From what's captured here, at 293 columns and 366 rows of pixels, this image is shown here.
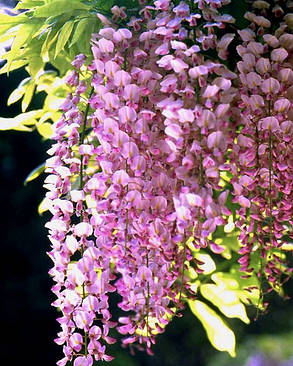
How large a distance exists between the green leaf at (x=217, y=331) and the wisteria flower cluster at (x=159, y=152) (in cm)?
25

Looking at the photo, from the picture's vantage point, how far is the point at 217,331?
0.91 meters

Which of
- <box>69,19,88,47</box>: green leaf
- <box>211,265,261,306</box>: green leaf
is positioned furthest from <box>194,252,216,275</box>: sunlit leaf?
<box>69,19,88,47</box>: green leaf

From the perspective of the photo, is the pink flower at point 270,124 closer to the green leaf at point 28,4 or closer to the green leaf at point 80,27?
the green leaf at point 80,27

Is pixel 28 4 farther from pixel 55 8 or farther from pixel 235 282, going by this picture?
pixel 235 282

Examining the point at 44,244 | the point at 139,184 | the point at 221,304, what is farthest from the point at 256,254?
the point at 44,244

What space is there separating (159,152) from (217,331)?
1.36ft

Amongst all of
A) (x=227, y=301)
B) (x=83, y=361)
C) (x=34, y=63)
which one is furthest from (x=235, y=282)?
(x=34, y=63)

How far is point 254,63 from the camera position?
62cm

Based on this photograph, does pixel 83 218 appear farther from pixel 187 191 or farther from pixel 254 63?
pixel 254 63

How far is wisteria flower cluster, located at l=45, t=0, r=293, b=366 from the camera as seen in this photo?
586mm

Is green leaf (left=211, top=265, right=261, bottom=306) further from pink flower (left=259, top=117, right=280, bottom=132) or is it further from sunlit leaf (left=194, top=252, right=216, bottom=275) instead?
pink flower (left=259, top=117, right=280, bottom=132)

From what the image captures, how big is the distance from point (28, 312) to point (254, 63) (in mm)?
2110

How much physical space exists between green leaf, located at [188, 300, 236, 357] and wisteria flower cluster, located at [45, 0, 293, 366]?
251mm

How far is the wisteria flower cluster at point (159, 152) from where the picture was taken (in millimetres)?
586
